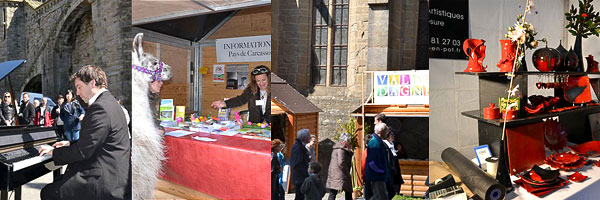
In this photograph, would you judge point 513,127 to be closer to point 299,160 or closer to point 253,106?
point 299,160

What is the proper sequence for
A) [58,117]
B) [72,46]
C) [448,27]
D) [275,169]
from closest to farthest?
[448,27] → [275,169] → [58,117] → [72,46]

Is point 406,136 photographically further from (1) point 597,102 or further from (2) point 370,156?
(1) point 597,102

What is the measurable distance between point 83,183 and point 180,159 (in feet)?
3.32

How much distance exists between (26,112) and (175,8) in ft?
7.47

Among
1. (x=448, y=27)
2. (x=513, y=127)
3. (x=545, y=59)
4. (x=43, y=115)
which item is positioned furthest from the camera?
(x=43, y=115)

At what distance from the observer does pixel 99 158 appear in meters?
3.39

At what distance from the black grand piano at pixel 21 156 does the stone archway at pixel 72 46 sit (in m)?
0.54

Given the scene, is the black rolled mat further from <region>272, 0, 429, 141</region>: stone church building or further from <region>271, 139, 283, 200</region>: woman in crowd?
<region>271, 139, 283, 200</region>: woman in crowd

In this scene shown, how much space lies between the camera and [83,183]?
3389mm

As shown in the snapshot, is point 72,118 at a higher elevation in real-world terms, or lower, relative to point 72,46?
lower

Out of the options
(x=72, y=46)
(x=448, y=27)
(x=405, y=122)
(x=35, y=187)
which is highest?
(x=72, y=46)

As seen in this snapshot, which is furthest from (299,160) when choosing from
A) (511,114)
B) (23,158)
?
(23,158)

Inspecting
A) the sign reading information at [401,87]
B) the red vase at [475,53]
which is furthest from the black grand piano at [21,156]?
the red vase at [475,53]

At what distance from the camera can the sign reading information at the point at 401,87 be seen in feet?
6.82
